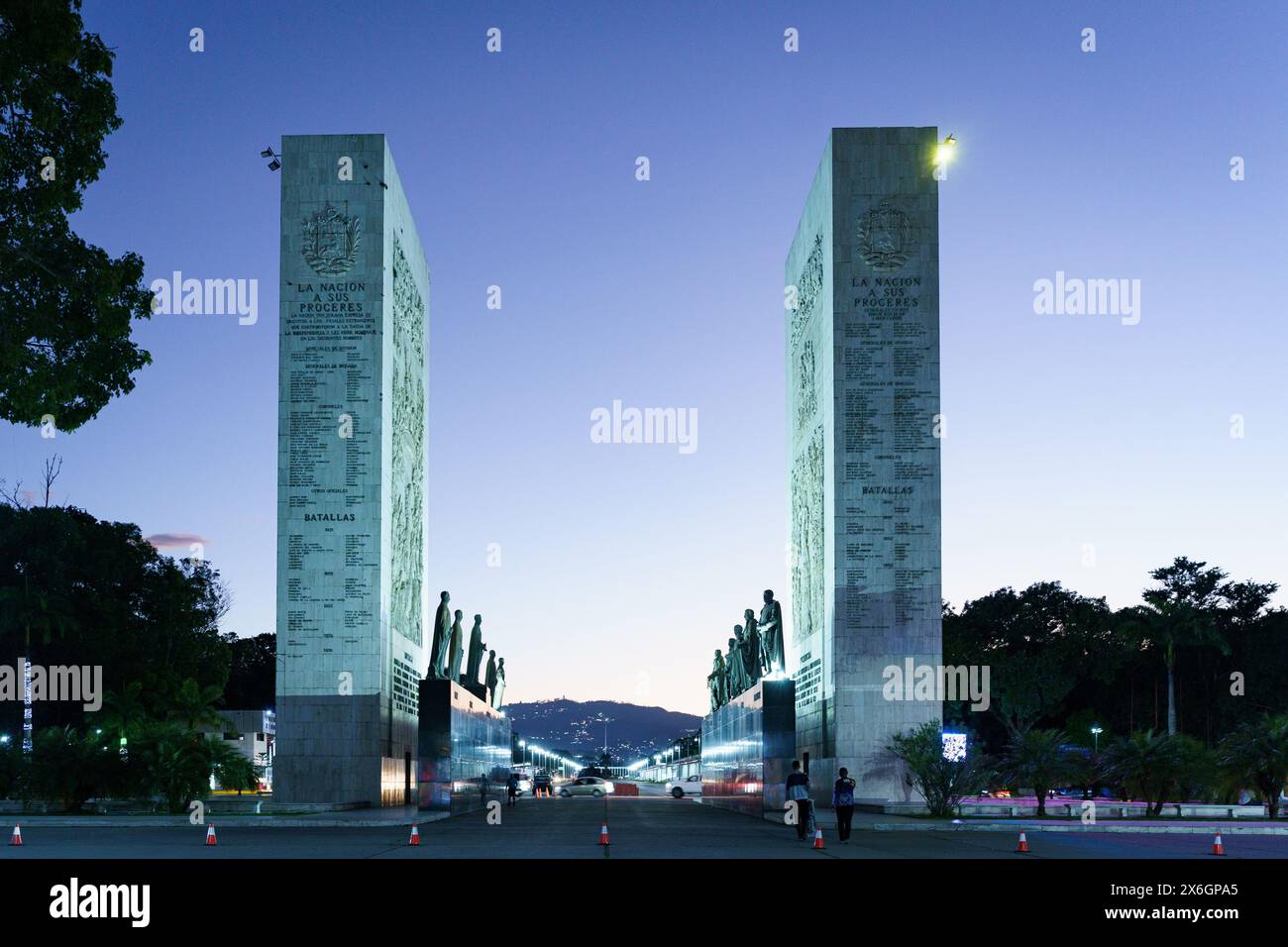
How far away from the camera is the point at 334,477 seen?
157ft

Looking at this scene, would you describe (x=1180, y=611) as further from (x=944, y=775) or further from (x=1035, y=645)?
(x=944, y=775)

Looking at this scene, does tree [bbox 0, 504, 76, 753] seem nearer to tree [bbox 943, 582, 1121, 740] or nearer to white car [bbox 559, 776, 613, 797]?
white car [bbox 559, 776, 613, 797]

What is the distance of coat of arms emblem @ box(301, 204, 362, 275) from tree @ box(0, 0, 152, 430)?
28.8 metres

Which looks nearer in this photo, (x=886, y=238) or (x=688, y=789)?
(x=886, y=238)

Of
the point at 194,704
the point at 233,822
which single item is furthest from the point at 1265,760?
the point at 194,704

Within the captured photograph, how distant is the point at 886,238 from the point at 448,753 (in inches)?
845

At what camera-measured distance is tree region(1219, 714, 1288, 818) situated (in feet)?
127

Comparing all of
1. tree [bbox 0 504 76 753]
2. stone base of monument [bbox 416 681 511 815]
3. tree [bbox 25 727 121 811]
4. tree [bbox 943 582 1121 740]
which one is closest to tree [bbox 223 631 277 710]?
tree [bbox 0 504 76 753]

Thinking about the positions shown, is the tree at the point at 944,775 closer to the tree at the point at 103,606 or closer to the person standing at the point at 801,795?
the person standing at the point at 801,795

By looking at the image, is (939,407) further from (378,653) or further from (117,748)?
(117,748)

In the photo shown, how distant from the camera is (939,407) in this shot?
149 ft

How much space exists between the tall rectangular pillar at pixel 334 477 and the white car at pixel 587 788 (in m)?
27.6
